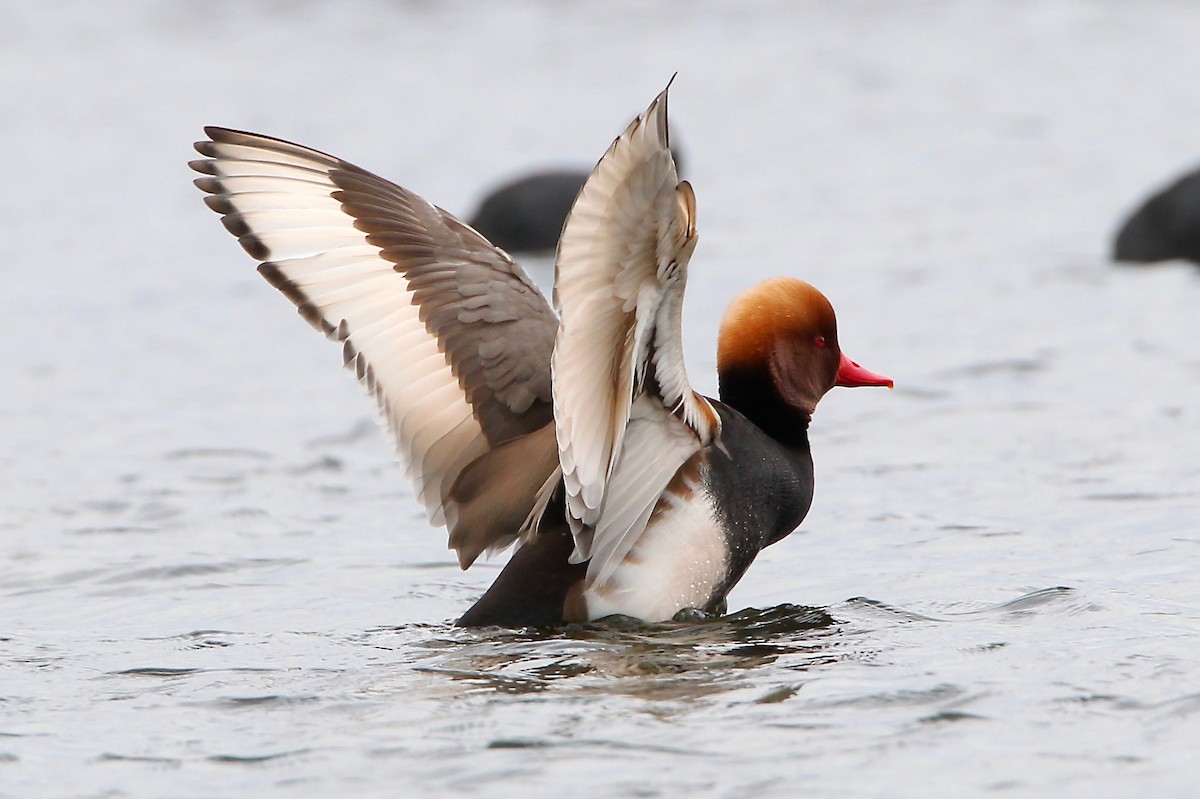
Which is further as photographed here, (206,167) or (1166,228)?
(1166,228)

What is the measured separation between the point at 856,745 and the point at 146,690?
73.0 inches

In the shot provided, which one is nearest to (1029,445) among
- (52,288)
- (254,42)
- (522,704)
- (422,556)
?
(422,556)

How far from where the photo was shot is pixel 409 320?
5348mm

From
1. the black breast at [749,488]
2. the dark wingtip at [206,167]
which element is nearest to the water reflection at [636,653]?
the black breast at [749,488]

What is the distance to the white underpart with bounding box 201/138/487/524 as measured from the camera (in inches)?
209

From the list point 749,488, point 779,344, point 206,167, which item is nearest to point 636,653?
point 749,488

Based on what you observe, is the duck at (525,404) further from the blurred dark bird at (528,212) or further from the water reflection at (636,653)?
the blurred dark bird at (528,212)

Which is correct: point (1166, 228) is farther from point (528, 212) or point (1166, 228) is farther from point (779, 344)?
point (779, 344)

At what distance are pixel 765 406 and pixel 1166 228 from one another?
260 inches

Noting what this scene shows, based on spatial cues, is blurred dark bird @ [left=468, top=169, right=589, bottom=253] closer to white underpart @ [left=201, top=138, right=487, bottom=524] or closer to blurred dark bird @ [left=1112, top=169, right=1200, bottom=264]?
blurred dark bird @ [left=1112, top=169, right=1200, bottom=264]

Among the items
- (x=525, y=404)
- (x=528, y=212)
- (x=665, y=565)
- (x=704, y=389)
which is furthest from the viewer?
(x=528, y=212)

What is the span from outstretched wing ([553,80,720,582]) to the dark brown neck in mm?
443

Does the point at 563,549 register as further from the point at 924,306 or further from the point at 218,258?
the point at 218,258

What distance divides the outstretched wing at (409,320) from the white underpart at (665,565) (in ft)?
1.25
